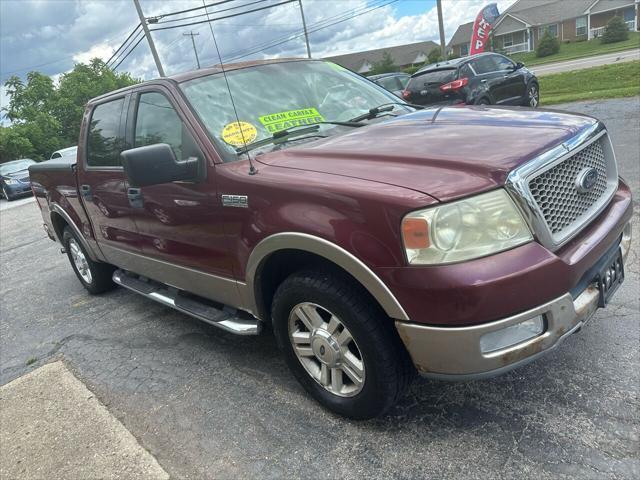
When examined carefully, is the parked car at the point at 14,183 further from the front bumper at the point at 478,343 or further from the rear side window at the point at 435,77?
the front bumper at the point at 478,343

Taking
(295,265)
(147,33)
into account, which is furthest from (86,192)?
(147,33)

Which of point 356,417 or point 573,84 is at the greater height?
point 356,417

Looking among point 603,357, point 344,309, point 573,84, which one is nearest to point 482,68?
point 573,84

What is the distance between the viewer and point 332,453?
2488mm

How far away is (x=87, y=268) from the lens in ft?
17.6

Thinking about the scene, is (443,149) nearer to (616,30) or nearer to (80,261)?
(80,261)

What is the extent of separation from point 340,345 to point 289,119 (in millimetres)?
1455

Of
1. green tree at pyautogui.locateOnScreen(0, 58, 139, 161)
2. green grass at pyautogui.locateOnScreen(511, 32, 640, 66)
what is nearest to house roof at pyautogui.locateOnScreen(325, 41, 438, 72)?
green grass at pyautogui.locateOnScreen(511, 32, 640, 66)

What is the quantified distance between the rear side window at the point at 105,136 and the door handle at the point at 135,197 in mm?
406

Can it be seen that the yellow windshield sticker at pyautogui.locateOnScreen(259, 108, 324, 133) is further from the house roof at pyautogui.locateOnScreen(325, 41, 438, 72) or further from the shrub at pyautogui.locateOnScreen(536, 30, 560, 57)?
the house roof at pyautogui.locateOnScreen(325, 41, 438, 72)

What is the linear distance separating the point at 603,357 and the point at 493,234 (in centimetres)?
143

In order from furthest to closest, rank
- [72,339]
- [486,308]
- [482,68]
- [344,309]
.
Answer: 1. [482,68]
2. [72,339]
3. [344,309]
4. [486,308]

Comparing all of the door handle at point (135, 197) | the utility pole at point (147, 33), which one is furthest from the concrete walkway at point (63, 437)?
the utility pole at point (147, 33)

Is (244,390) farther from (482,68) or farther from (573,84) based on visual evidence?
(573,84)
